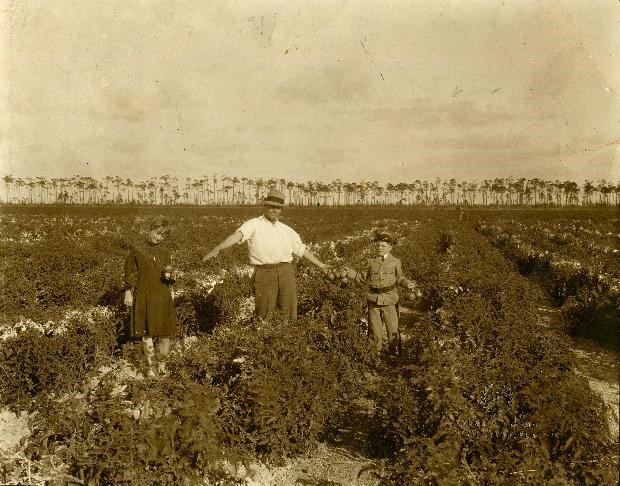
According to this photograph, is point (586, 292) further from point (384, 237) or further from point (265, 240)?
point (265, 240)

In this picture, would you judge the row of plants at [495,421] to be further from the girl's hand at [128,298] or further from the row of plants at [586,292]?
the row of plants at [586,292]

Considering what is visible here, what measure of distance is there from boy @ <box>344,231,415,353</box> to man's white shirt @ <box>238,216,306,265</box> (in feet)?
2.32

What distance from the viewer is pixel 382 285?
17.3 feet

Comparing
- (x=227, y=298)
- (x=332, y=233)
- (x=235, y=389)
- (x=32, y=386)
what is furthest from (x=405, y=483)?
(x=332, y=233)

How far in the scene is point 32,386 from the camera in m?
4.39

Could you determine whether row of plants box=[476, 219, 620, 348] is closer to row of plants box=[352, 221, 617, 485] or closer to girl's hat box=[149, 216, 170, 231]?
row of plants box=[352, 221, 617, 485]

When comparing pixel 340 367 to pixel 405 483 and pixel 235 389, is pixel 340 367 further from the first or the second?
pixel 405 483

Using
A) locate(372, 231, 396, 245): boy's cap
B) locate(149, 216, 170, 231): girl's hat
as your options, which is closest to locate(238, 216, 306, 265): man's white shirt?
locate(149, 216, 170, 231): girl's hat

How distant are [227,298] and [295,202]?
107 m

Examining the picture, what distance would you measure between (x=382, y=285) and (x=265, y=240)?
4.26ft

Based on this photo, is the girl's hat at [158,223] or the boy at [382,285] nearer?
the girl's hat at [158,223]

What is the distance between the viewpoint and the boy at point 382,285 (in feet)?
17.2

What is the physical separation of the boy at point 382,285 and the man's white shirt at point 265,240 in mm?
707

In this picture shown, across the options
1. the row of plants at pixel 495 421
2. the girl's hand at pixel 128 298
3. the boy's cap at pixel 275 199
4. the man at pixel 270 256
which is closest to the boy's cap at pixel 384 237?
the man at pixel 270 256
